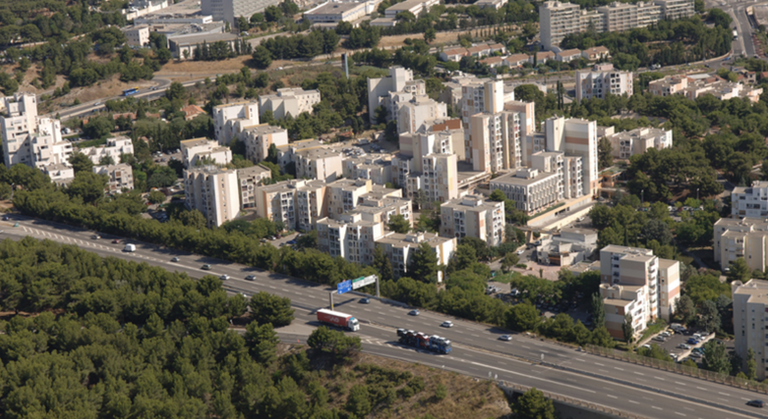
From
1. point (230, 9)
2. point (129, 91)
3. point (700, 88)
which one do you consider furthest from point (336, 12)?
point (700, 88)

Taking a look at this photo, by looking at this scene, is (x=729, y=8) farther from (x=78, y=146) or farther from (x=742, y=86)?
(x=78, y=146)

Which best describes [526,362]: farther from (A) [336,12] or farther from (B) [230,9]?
(B) [230,9]

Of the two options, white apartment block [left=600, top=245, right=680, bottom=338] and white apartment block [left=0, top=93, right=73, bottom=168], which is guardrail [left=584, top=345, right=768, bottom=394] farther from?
white apartment block [left=0, top=93, right=73, bottom=168]

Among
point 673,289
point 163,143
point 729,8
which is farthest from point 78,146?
A: point 729,8

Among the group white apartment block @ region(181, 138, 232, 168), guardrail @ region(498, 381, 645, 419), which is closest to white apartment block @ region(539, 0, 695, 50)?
white apartment block @ region(181, 138, 232, 168)

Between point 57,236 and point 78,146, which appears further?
point 78,146

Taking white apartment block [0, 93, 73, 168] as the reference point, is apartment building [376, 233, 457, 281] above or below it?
below
